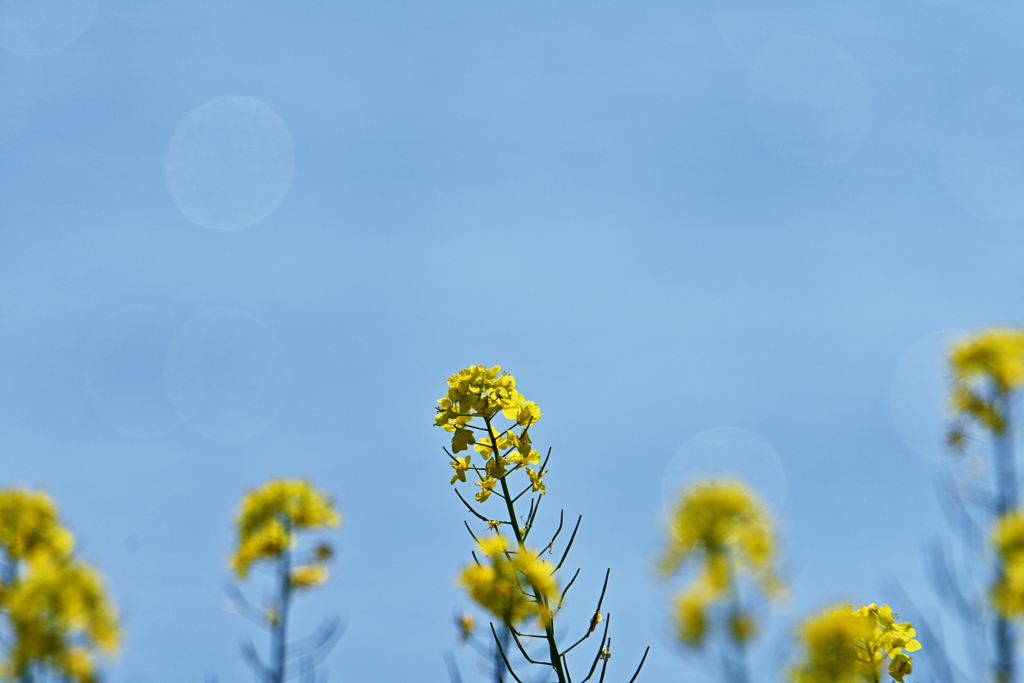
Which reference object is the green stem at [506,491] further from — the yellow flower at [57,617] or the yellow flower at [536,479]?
the yellow flower at [57,617]

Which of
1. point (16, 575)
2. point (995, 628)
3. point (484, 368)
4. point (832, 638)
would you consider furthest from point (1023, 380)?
point (16, 575)

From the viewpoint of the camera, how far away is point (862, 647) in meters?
2.25

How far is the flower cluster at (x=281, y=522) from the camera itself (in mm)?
5191

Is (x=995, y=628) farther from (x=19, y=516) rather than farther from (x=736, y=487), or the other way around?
(x=19, y=516)

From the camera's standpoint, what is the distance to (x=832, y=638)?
2.38m

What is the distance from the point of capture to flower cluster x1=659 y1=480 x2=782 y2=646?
233 inches

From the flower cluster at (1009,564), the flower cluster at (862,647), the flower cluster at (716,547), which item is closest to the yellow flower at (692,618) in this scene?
the flower cluster at (716,547)

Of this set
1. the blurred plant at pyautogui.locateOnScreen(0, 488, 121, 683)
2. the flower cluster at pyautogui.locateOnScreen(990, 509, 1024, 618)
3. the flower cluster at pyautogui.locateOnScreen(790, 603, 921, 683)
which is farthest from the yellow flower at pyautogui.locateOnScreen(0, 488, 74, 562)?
the flower cluster at pyautogui.locateOnScreen(990, 509, 1024, 618)

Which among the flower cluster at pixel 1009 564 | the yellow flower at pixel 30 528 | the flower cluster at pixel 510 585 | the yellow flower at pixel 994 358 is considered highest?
the yellow flower at pixel 994 358

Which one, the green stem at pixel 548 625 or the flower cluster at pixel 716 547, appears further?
the flower cluster at pixel 716 547

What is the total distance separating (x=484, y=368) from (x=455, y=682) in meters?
0.93

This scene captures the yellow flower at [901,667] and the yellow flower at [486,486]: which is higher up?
the yellow flower at [486,486]

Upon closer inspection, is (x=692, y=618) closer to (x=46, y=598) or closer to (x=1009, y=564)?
(x=1009, y=564)

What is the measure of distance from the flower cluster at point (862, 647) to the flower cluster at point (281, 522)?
360 centimetres
